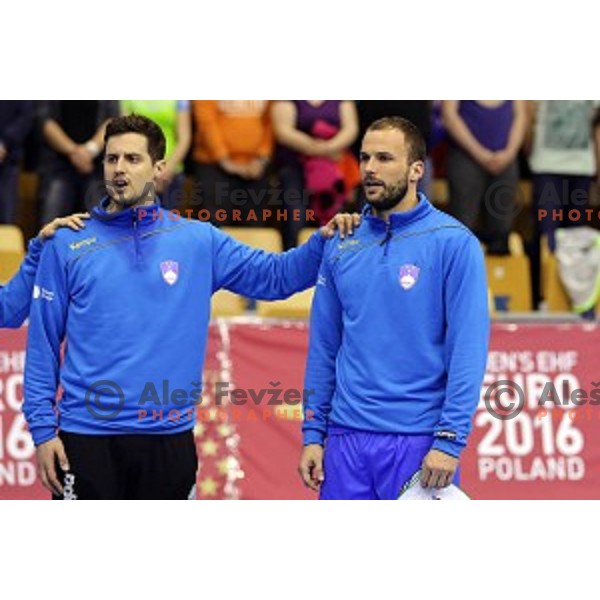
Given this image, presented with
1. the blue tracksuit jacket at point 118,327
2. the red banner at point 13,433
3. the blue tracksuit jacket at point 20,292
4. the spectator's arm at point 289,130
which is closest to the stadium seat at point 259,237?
the spectator's arm at point 289,130

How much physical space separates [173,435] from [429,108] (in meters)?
6.23

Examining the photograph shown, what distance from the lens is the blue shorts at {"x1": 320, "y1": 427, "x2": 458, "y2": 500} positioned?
760cm

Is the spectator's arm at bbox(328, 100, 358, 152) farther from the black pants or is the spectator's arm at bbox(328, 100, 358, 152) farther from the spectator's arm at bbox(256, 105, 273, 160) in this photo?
the black pants

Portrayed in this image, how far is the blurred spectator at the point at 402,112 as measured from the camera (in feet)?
43.2

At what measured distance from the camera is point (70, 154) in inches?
512

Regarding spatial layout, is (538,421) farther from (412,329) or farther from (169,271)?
(169,271)

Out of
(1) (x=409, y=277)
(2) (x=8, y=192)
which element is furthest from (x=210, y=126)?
(1) (x=409, y=277)

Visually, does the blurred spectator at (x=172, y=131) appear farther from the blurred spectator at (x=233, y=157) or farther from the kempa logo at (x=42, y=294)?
the kempa logo at (x=42, y=294)

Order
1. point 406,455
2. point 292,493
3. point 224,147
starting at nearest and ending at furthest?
point 406,455 < point 292,493 < point 224,147

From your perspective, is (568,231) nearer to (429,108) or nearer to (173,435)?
(429,108)

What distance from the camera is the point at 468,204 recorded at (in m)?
13.7

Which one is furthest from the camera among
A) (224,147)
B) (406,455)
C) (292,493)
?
(224,147)

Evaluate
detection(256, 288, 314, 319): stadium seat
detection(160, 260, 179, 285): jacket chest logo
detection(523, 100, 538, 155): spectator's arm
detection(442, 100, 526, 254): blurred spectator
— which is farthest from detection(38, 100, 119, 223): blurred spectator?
detection(160, 260, 179, 285): jacket chest logo

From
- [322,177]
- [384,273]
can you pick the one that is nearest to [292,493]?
[322,177]
